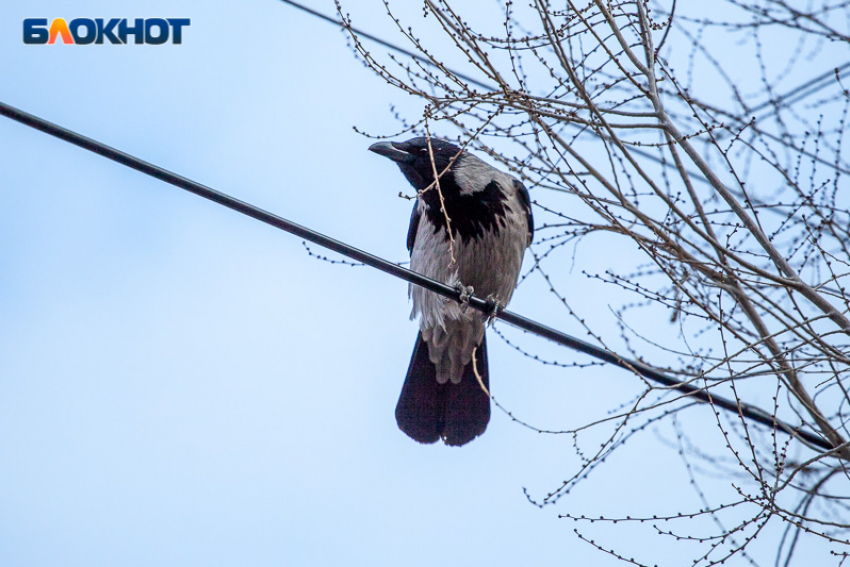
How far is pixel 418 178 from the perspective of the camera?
519 cm

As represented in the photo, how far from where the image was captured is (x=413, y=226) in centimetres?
563

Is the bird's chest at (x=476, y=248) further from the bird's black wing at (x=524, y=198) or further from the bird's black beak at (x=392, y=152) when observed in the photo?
the bird's black beak at (x=392, y=152)

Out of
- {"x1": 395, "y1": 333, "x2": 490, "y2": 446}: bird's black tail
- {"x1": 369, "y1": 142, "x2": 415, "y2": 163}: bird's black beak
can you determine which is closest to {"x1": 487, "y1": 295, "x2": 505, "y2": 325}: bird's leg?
{"x1": 395, "y1": 333, "x2": 490, "y2": 446}: bird's black tail

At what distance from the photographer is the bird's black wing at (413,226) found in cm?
549

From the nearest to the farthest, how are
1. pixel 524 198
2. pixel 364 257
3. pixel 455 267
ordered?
pixel 364 257, pixel 455 267, pixel 524 198

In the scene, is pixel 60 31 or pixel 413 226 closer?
pixel 413 226

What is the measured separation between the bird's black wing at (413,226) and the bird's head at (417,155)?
250 mm

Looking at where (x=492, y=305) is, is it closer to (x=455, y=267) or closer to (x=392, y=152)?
(x=455, y=267)

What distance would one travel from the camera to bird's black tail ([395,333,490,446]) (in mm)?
5305

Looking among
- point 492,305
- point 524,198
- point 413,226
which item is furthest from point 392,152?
point 492,305

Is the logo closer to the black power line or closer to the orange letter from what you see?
the orange letter

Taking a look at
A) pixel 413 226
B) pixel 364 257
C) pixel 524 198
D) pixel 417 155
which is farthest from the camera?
pixel 413 226

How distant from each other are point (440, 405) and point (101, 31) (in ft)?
14.1

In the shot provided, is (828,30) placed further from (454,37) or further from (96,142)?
(96,142)
